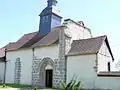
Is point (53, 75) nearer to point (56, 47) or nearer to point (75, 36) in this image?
point (56, 47)

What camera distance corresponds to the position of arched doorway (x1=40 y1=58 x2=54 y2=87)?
23.8m

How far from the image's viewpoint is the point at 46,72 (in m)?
24.4

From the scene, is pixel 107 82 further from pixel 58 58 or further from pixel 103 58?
pixel 58 58

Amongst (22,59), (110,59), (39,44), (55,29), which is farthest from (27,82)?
(110,59)

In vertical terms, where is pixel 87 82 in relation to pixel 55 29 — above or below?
below

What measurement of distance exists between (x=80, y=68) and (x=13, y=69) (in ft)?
37.1

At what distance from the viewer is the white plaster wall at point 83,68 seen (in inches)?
796

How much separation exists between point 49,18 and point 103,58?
33.2ft

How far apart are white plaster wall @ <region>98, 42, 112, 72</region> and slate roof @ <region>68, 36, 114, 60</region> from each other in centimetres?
67

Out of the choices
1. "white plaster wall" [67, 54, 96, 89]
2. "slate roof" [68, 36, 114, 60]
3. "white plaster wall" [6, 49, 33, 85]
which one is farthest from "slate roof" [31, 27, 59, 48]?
"white plaster wall" [67, 54, 96, 89]

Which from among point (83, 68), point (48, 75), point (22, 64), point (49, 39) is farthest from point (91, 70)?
point (22, 64)

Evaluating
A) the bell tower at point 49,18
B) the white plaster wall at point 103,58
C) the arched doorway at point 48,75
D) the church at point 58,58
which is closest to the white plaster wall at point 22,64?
the church at point 58,58

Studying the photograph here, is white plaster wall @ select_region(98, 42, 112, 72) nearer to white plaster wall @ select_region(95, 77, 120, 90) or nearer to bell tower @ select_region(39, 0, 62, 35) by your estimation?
white plaster wall @ select_region(95, 77, 120, 90)

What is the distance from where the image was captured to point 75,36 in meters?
25.1
